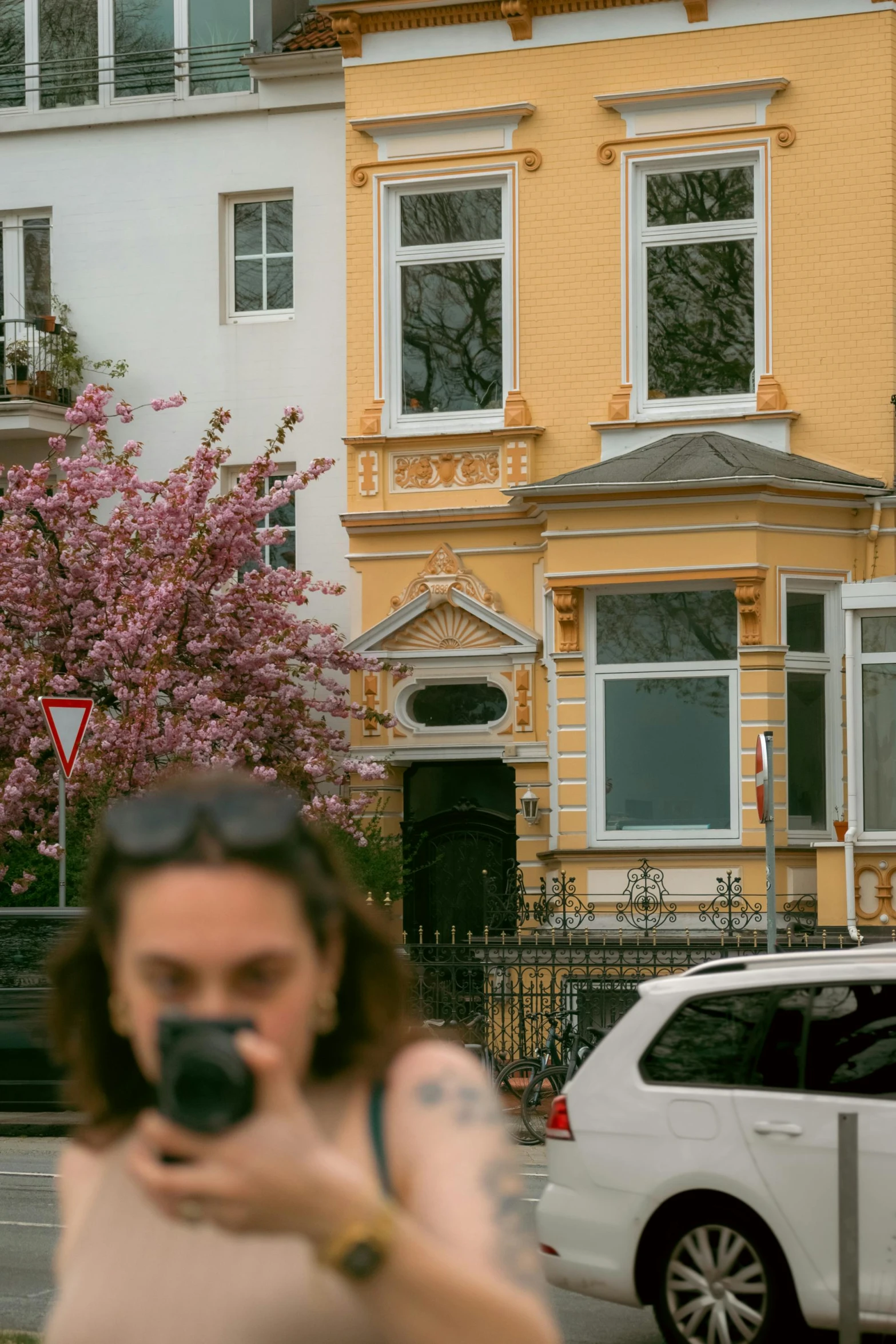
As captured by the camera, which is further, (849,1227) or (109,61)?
(109,61)

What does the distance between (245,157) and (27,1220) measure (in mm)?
15584

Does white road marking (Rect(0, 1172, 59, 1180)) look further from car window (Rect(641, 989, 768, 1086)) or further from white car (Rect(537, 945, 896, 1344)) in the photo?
car window (Rect(641, 989, 768, 1086))

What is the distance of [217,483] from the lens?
24.2 metres

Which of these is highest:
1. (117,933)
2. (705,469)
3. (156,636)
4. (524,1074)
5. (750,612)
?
(705,469)

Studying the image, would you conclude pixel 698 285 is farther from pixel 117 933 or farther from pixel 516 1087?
pixel 117 933

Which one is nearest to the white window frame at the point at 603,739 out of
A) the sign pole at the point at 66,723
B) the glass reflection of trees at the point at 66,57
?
the sign pole at the point at 66,723

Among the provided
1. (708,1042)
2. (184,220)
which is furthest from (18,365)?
(708,1042)

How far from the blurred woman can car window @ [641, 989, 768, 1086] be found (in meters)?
6.21

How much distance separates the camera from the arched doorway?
22.4 metres

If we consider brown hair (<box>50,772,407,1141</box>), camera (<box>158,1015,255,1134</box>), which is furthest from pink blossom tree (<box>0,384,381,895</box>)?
camera (<box>158,1015,255,1134</box>)

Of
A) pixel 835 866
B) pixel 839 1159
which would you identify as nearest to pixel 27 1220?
pixel 839 1159

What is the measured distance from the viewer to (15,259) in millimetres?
24922

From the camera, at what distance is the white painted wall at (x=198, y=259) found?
23.7 m

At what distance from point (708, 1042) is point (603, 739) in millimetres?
13099
